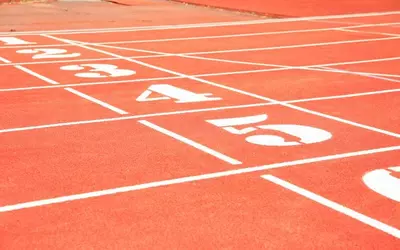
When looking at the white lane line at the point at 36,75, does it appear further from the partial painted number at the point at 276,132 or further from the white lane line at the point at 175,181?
the white lane line at the point at 175,181

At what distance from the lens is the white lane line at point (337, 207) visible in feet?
17.9

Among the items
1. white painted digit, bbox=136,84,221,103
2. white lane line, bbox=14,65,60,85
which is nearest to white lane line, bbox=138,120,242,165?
white painted digit, bbox=136,84,221,103

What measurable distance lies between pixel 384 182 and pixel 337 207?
870 millimetres

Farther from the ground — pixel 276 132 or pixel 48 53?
pixel 276 132

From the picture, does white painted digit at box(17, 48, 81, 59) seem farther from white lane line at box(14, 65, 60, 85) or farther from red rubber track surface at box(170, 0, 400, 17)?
red rubber track surface at box(170, 0, 400, 17)

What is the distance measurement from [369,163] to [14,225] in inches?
140

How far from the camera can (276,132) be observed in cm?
834

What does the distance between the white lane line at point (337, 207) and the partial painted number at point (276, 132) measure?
1306 millimetres

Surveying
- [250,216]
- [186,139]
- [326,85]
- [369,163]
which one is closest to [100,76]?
[326,85]

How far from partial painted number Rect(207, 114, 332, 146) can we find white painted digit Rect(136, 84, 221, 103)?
1308 mm

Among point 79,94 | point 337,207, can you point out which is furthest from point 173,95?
point 337,207

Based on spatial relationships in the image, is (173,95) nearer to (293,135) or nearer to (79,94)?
(79,94)

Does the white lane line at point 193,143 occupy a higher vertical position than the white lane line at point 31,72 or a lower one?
higher

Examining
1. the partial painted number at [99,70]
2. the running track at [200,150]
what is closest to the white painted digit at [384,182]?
the running track at [200,150]
